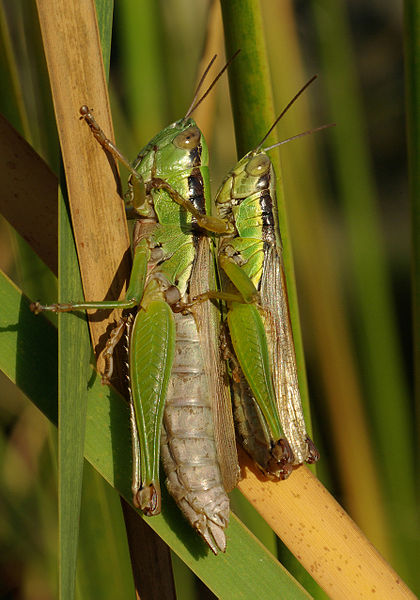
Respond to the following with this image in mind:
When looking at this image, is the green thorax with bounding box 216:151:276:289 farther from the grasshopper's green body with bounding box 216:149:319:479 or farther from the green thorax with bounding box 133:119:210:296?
the green thorax with bounding box 133:119:210:296

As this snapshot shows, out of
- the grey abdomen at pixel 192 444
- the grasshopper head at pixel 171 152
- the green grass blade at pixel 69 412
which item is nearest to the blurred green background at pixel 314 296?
the grasshopper head at pixel 171 152

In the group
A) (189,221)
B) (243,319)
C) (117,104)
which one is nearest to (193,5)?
(117,104)

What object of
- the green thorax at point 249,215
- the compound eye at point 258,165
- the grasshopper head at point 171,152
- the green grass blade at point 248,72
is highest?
the green grass blade at point 248,72

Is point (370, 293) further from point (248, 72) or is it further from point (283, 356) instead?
point (248, 72)

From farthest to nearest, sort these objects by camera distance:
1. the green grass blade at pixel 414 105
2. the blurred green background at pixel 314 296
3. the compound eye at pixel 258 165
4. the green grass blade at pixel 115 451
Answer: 1. the blurred green background at pixel 314 296
2. the compound eye at pixel 258 165
3. the green grass blade at pixel 414 105
4. the green grass blade at pixel 115 451

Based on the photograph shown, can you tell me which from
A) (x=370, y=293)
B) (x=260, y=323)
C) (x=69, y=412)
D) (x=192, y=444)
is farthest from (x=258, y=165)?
(x=69, y=412)

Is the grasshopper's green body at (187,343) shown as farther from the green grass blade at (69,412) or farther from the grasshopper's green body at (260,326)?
the green grass blade at (69,412)

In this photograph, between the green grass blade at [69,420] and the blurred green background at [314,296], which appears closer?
the green grass blade at [69,420]

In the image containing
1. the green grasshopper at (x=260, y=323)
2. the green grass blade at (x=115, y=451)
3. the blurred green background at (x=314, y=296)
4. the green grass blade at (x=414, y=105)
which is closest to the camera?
the green grass blade at (x=115, y=451)
